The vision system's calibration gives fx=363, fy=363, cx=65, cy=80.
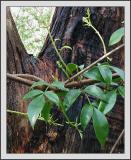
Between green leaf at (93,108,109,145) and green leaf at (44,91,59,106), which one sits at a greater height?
green leaf at (44,91,59,106)

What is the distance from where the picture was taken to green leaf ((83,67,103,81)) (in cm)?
67

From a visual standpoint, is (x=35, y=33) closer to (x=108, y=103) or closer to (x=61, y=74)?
(x=61, y=74)

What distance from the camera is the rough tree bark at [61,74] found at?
32.6 inches

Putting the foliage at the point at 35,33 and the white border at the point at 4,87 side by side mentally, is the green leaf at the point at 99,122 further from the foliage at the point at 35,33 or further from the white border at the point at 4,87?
the foliage at the point at 35,33

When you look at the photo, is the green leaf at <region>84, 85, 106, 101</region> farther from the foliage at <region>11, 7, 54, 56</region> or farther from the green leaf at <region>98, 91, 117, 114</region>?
the foliage at <region>11, 7, 54, 56</region>

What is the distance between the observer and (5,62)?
77 centimetres

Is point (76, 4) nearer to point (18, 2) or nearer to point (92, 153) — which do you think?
point (18, 2)

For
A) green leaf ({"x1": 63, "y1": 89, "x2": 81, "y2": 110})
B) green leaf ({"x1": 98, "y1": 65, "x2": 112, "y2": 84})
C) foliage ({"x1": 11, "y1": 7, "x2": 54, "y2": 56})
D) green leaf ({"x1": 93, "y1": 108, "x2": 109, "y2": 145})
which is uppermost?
foliage ({"x1": 11, "y1": 7, "x2": 54, "y2": 56})

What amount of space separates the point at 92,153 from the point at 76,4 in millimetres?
345

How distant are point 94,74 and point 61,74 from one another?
21 centimetres

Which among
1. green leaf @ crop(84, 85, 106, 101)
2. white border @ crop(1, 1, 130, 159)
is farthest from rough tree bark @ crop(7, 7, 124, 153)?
green leaf @ crop(84, 85, 106, 101)

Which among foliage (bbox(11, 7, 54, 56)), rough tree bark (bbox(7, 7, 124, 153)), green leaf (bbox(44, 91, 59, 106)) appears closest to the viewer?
green leaf (bbox(44, 91, 59, 106))

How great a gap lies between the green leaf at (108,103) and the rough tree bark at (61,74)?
0.38 feet

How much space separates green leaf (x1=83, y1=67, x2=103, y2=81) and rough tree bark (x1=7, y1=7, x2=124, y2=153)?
148mm
